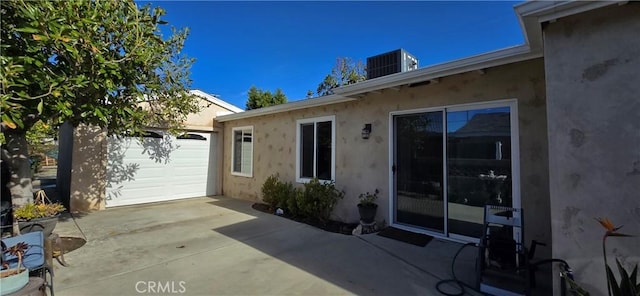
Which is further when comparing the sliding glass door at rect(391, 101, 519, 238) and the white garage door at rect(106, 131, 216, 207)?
the white garage door at rect(106, 131, 216, 207)

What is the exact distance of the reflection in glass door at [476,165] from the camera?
3998 millimetres

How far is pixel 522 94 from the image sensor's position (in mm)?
3824

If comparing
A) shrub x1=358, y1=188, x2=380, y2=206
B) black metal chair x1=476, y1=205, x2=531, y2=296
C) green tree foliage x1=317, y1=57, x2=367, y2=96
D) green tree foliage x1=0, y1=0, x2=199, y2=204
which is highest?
green tree foliage x1=317, y1=57, x2=367, y2=96

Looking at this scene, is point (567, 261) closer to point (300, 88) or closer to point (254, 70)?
point (254, 70)

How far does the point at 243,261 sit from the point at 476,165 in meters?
3.57

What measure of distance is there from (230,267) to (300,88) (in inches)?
664

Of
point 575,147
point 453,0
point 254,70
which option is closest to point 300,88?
Answer: point 254,70

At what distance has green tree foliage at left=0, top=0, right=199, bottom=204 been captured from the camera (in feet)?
9.89

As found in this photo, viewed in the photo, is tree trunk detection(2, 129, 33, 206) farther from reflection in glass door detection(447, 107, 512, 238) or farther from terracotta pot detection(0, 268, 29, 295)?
reflection in glass door detection(447, 107, 512, 238)

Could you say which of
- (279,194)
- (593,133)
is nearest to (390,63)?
(593,133)

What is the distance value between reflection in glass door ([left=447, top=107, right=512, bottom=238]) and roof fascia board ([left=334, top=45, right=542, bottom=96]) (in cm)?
72

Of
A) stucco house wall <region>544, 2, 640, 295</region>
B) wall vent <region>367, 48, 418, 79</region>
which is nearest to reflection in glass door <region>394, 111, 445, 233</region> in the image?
wall vent <region>367, 48, 418, 79</region>

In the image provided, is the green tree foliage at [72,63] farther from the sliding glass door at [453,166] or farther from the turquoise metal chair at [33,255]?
the sliding glass door at [453,166]

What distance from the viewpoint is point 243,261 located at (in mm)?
3746
